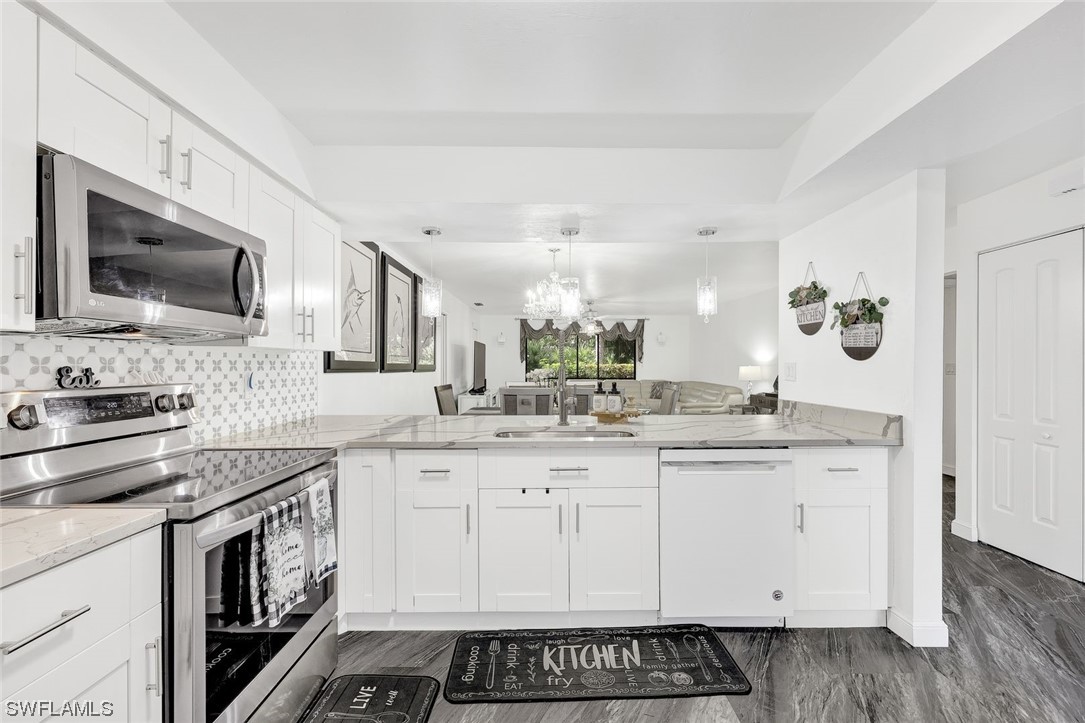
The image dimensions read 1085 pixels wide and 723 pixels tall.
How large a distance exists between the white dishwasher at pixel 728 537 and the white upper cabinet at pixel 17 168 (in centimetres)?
218

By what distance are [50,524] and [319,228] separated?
6.03 ft

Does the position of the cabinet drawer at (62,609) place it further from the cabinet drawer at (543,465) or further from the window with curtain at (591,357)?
the window with curtain at (591,357)

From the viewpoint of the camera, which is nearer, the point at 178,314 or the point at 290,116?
the point at 178,314

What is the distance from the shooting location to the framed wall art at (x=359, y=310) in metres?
3.37

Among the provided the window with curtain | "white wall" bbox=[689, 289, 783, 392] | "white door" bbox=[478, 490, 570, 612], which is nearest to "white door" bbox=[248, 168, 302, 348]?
"white door" bbox=[478, 490, 570, 612]

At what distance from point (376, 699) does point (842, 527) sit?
212 cm

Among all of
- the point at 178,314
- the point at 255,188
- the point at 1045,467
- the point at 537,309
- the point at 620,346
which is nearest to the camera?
the point at 178,314

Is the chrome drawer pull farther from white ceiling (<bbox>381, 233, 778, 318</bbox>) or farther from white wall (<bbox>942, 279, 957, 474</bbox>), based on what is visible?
white wall (<bbox>942, 279, 957, 474</bbox>)

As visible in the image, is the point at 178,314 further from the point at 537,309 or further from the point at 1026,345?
the point at 1026,345

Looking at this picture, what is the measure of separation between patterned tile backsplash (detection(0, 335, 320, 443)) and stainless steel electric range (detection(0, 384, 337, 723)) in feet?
0.28

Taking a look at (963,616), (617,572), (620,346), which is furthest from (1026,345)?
(620,346)

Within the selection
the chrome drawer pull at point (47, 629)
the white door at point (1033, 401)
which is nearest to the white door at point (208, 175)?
the chrome drawer pull at point (47, 629)

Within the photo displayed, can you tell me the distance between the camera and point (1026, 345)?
3.23 metres

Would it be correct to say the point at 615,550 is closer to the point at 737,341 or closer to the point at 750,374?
the point at 750,374
